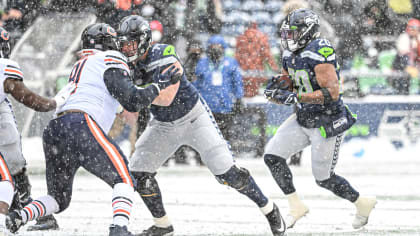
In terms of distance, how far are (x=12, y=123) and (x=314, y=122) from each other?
7.75ft

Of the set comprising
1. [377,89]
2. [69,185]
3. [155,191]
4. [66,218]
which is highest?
[69,185]

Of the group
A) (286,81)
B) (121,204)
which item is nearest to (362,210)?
(286,81)

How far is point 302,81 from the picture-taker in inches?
255

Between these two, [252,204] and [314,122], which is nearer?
[314,122]

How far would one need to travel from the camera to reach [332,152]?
6.51m

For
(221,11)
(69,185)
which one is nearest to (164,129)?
(69,185)

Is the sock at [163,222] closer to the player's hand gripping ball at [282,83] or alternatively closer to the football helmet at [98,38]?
the player's hand gripping ball at [282,83]

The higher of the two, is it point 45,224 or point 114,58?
point 114,58

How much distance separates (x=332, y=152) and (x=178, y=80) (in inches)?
61.1

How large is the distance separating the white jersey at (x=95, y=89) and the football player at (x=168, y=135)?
17.5 inches

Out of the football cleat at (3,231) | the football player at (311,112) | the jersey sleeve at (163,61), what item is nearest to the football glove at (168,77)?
the jersey sleeve at (163,61)

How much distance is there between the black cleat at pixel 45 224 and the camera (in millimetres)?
6430

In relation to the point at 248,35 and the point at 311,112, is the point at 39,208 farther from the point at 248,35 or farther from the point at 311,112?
the point at 248,35

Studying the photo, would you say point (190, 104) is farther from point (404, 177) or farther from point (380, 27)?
point (380, 27)
